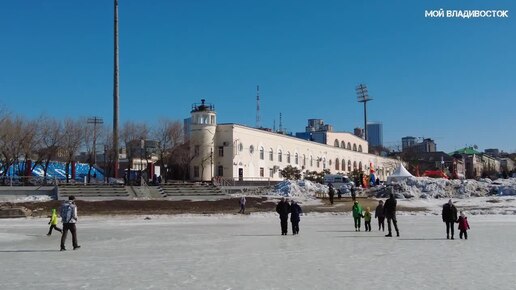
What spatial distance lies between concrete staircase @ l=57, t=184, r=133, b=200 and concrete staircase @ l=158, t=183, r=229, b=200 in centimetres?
402

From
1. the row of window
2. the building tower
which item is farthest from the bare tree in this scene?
the row of window

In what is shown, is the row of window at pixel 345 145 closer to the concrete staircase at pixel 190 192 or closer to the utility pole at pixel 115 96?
the utility pole at pixel 115 96

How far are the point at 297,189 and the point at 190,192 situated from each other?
36.7 ft

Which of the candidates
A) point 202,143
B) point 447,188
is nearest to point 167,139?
point 202,143

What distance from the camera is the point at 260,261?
14328 millimetres

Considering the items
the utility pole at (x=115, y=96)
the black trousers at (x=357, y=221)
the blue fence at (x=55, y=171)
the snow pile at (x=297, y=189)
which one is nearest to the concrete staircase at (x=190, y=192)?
the snow pile at (x=297, y=189)

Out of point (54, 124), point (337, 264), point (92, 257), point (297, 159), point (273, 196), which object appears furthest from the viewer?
point (297, 159)

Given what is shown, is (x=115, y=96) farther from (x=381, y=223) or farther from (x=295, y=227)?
(x=381, y=223)

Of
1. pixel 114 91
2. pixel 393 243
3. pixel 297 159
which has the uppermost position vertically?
pixel 114 91

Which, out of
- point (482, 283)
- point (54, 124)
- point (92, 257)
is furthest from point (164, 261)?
point (54, 124)

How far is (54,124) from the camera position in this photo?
65375mm

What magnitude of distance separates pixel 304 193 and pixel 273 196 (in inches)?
180

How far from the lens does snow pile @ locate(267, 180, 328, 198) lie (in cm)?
5541

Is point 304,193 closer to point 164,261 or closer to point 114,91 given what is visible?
point 114,91
